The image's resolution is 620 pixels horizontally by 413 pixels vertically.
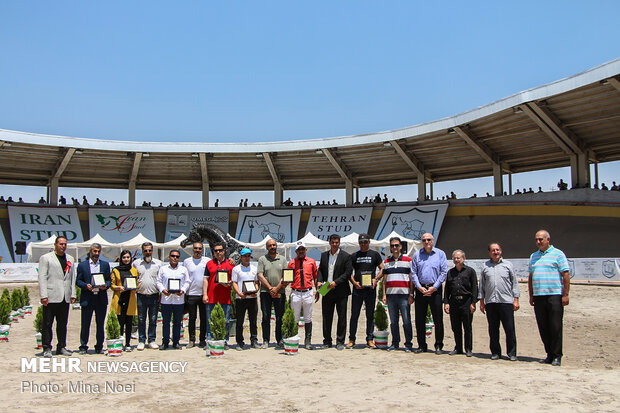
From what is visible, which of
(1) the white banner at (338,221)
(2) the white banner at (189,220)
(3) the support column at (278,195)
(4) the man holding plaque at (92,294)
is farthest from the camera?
(3) the support column at (278,195)

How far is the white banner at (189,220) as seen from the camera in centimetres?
3400

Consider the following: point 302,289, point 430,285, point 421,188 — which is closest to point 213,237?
point 302,289

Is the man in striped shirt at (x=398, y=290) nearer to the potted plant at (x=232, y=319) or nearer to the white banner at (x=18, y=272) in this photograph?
the potted plant at (x=232, y=319)

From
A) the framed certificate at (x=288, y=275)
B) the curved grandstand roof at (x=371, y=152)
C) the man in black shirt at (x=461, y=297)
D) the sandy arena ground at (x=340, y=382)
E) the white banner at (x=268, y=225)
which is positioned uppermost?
the curved grandstand roof at (x=371, y=152)

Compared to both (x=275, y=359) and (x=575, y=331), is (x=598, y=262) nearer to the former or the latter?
(x=575, y=331)

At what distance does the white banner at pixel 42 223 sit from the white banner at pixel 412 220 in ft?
59.3

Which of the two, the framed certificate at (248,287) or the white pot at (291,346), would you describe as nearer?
the white pot at (291,346)

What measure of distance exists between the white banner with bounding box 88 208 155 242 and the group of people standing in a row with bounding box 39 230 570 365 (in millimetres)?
25370

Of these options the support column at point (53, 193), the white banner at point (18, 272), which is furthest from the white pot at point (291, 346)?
the support column at point (53, 193)

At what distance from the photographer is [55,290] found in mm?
7332

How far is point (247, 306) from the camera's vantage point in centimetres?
834

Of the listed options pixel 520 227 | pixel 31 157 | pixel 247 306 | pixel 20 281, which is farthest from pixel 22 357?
pixel 31 157

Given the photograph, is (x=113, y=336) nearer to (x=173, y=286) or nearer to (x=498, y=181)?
(x=173, y=286)

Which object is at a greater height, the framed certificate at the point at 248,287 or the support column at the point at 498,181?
the support column at the point at 498,181
